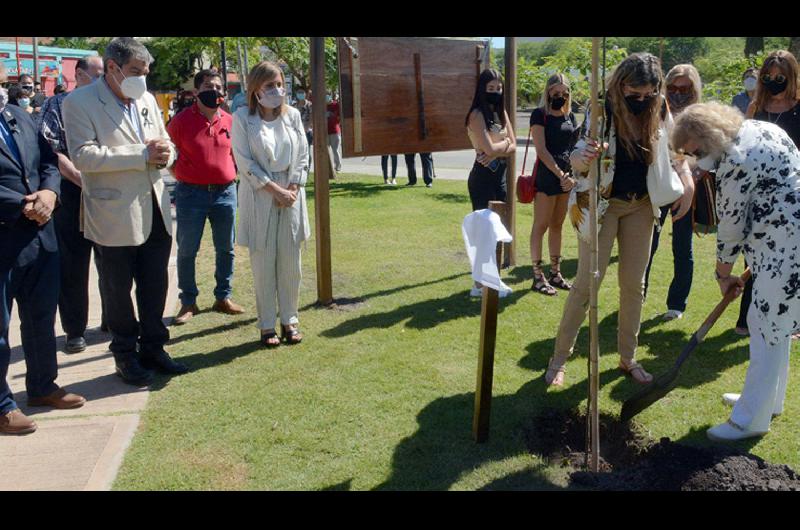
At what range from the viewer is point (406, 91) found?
6789mm

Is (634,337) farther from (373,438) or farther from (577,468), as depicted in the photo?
(373,438)

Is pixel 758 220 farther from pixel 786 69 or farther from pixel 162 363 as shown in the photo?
pixel 162 363

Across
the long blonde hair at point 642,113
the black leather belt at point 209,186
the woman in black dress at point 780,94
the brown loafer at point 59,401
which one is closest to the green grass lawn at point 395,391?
the brown loafer at point 59,401

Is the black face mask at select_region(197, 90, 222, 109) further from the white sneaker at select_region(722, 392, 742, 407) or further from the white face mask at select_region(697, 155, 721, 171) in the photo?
the white sneaker at select_region(722, 392, 742, 407)

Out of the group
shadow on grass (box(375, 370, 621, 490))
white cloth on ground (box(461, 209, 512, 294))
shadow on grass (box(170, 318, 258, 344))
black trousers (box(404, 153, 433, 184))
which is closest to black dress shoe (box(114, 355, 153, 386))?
shadow on grass (box(170, 318, 258, 344))

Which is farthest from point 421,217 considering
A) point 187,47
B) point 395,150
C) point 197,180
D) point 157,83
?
point 157,83

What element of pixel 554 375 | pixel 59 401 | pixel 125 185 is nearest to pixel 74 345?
pixel 59 401

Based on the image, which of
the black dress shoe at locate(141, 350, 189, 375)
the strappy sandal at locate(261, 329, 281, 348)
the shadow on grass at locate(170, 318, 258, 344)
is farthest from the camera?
the shadow on grass at locate(170, 318, 258, 344)

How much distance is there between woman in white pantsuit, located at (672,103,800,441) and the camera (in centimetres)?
365

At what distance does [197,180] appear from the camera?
6.10 meters

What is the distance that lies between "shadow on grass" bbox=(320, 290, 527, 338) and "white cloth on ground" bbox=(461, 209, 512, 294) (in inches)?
87.4

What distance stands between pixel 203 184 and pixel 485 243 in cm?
332

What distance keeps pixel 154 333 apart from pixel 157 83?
137ft

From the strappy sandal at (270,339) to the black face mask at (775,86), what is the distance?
14.3 ft
